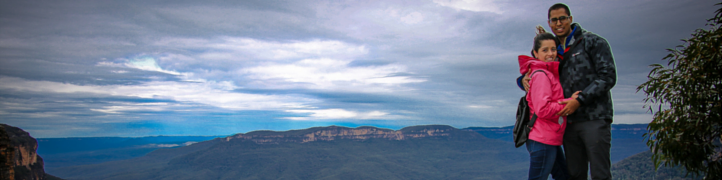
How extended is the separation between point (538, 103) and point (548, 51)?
3.06ft

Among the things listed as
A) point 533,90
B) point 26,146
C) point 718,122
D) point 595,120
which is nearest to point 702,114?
point 718,122

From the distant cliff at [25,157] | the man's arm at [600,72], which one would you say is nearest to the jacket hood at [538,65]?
the man's arm at [600,72]

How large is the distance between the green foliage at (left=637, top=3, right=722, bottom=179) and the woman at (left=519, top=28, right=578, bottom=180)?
1.65 metres

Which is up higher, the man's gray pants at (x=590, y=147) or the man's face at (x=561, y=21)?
the man's face at (x=561, y=21)

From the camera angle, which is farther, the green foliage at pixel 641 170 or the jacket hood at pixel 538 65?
the green foliage at pixel 641 170

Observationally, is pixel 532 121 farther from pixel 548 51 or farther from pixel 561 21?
pixel 561 21

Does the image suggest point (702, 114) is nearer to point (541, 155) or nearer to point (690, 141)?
point (690, 141)

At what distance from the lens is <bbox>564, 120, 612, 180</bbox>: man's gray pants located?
5500mm

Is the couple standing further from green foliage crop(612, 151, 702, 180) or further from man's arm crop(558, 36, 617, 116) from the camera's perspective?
green foliage crop(612, 151, 702, 180)

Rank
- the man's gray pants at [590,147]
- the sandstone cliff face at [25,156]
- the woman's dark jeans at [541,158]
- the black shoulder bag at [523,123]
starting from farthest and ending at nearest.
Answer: the sandstone cliff face at [25,156] → the black shoulder bag at [523,123] → the woman's dark jeans at [541,158] → the man's gray pants at [590,147]

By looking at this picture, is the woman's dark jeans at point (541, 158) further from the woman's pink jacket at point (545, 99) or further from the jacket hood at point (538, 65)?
the jacket hood at point (538, 65)

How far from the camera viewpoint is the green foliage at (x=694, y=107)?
5438mm

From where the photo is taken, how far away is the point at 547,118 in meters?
5.44

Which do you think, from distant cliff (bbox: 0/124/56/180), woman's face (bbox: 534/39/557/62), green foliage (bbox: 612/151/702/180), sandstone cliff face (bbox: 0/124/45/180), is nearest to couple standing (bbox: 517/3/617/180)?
woman's face (bbox: 534/39/557/62)
